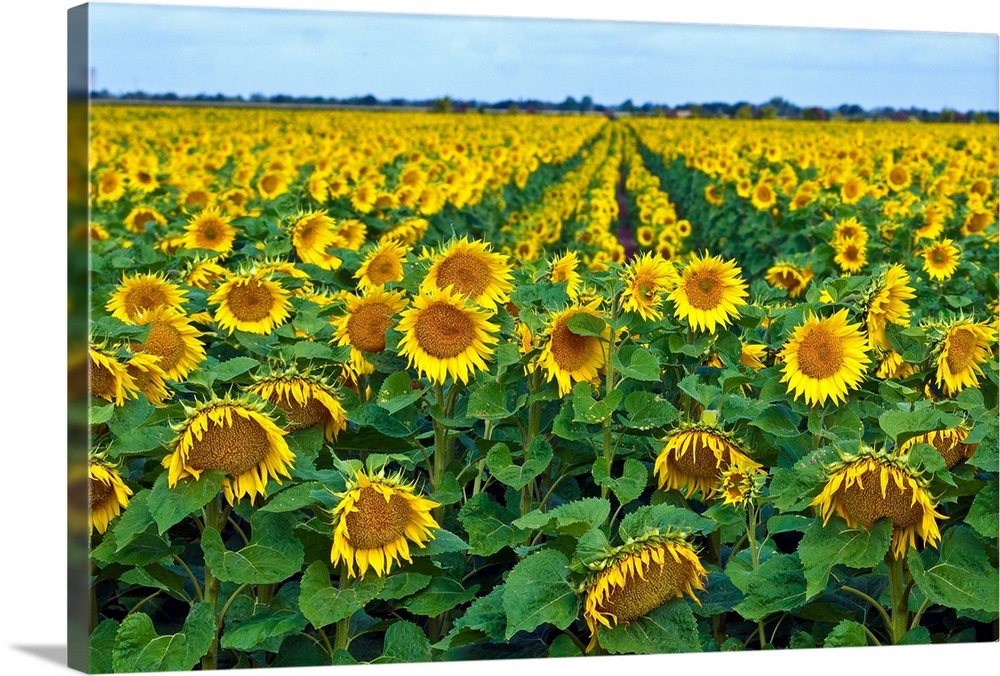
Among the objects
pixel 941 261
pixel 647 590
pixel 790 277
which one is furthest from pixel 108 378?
pixel 790 277

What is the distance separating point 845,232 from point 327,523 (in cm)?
521

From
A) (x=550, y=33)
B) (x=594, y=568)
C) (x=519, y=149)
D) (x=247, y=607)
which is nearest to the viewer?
(x=594, y=568)

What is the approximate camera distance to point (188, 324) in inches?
162

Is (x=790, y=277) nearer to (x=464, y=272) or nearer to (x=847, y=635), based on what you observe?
(x=464, y=272)

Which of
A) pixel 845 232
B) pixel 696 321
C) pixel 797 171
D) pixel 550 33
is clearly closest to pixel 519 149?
pixel 797 171

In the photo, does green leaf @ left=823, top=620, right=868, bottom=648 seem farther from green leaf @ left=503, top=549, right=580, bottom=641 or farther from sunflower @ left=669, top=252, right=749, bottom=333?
sunflower @ left=669, top=252, right=749, bottom=333

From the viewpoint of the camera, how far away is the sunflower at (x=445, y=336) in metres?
3.62

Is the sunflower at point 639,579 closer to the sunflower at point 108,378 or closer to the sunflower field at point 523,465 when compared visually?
the sunflower field at point 523,465

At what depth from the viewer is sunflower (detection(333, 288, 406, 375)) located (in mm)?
3836

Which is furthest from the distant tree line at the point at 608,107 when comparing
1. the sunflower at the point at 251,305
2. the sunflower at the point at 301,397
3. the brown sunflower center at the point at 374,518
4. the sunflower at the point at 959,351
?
the brown sunflower center at the point at 374,518

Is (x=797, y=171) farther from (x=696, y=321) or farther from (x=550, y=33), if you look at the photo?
(x=696, y=321)

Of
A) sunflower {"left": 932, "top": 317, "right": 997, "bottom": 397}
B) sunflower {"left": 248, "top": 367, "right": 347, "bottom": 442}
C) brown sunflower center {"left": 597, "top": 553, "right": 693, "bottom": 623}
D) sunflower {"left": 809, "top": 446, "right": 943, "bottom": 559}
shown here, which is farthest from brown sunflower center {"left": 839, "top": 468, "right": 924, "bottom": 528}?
sunflower {"left": 248, "top": 367, "right": 347, "bottom": 442}

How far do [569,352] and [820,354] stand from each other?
0.74 m

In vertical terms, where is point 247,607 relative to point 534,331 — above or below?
below
